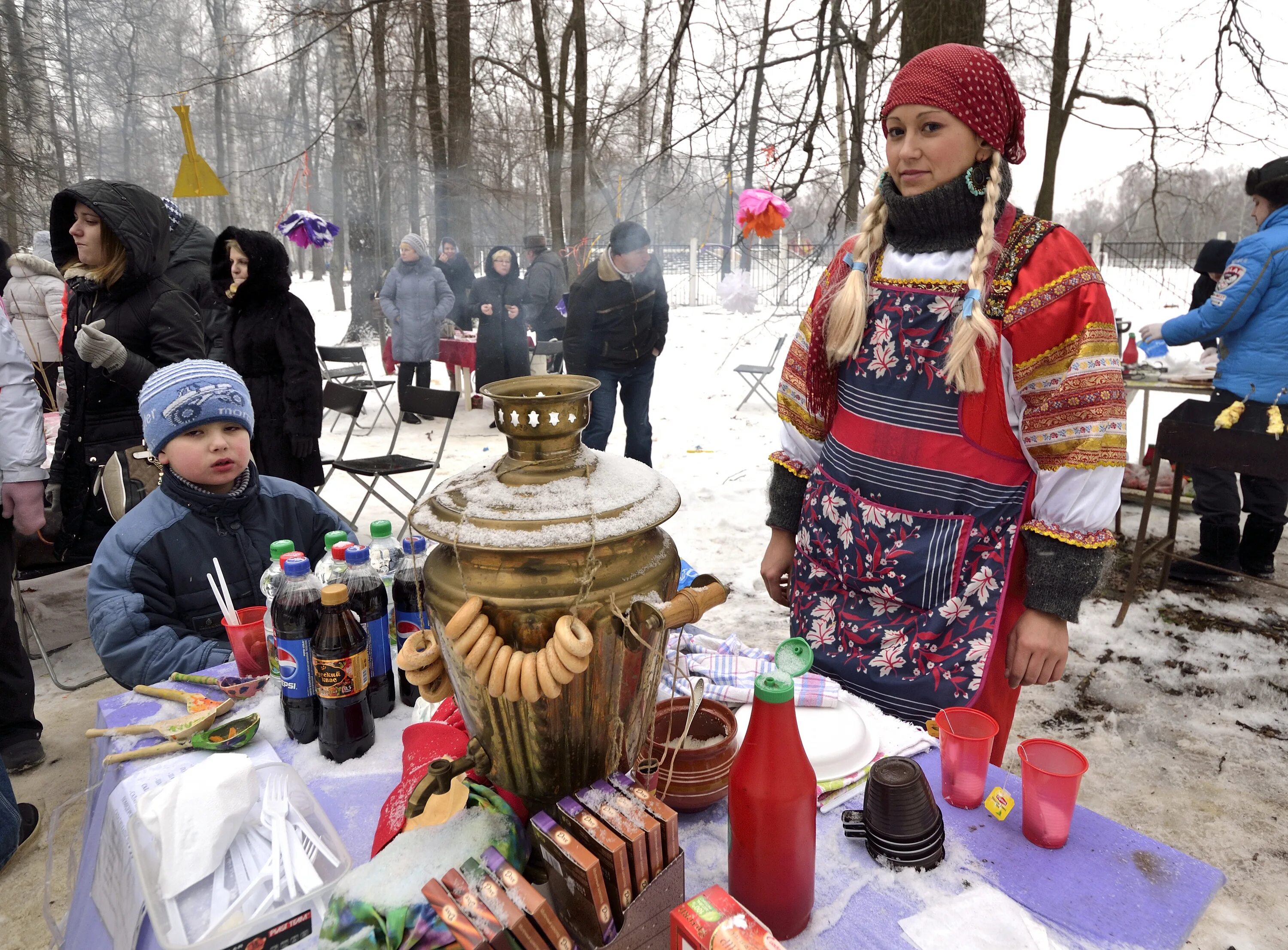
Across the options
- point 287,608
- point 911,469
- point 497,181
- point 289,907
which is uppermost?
point 497,181

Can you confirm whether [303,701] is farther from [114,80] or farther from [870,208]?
[114,80]

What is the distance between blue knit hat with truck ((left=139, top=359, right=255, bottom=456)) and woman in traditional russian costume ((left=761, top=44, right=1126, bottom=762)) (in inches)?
65.8

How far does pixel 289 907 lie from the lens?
1066mm

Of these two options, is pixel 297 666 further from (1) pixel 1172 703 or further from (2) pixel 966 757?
(1) pixel 1172 703

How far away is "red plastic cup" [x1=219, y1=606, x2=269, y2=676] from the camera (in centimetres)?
174

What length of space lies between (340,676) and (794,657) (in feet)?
2.75

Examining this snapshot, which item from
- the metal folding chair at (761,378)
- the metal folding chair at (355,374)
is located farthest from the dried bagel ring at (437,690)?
the metal folding chair at (355,374)

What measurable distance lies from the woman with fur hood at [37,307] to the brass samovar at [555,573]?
438 cm

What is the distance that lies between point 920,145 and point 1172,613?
11.9 feet

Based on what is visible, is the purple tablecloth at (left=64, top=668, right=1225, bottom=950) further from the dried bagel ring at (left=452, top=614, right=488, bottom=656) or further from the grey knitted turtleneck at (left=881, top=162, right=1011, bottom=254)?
the grey knitted turtleneck at (left=881, top=162, right=1011, bottom=254)

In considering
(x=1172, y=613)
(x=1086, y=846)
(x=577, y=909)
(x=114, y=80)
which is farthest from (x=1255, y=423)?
(x=114, y=80)

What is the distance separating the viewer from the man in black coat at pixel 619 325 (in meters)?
5.71

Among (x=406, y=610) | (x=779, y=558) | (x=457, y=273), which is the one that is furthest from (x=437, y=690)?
(x=457, y=273)

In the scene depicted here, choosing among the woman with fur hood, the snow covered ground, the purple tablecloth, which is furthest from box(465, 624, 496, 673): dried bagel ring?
the woman with fur hood
